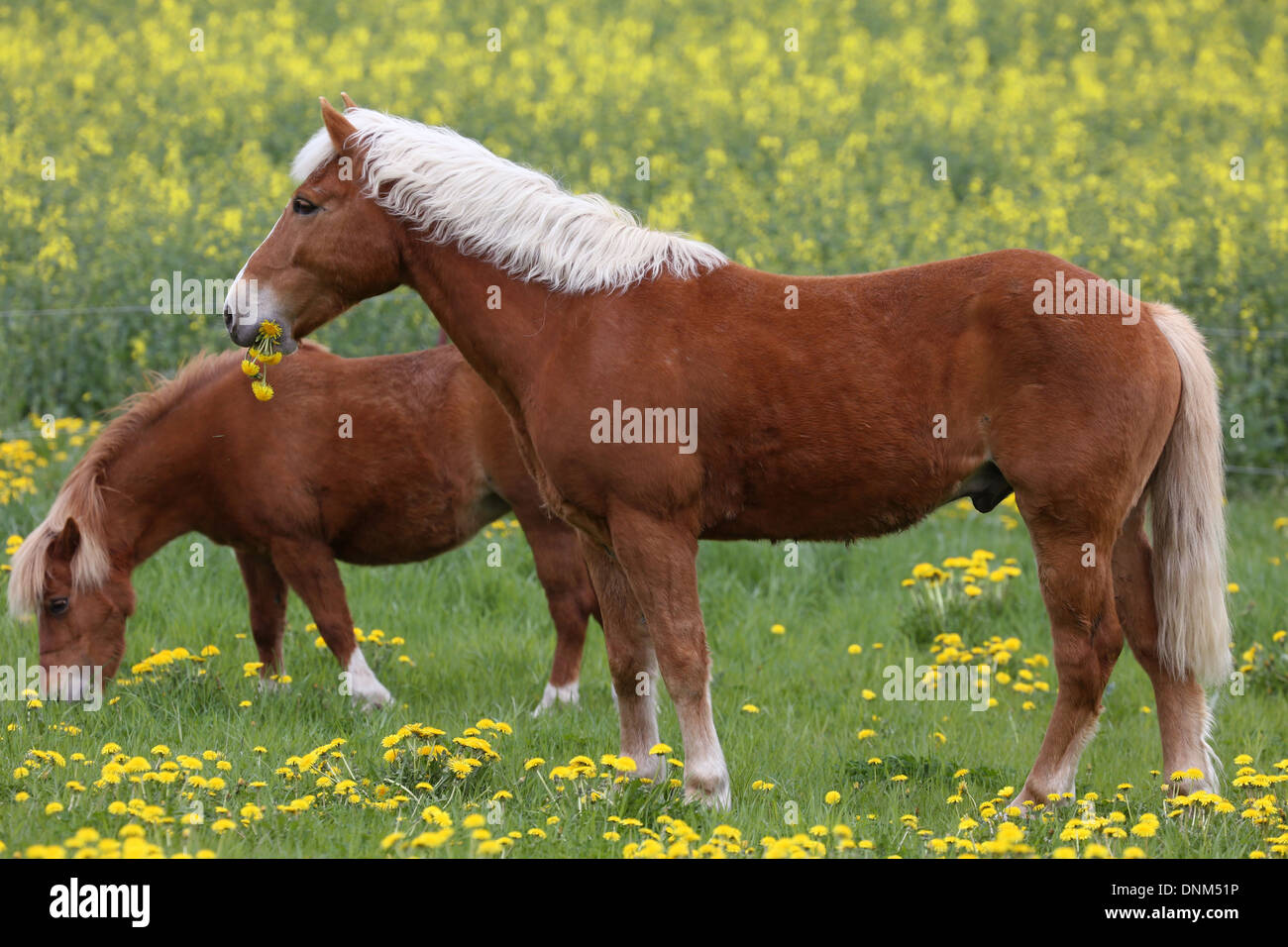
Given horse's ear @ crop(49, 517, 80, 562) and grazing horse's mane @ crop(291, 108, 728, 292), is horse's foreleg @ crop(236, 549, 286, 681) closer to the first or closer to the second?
horse's ear @ crop(49, 517, 80, 562)

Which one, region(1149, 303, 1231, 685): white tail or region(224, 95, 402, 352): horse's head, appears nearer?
region(224, 95, 402, 352): horse's head

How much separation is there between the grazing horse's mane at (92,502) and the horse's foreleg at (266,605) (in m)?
0.80

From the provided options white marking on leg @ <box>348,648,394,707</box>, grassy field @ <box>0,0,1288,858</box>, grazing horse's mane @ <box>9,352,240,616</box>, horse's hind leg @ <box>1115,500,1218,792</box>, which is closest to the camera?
grassy field @ <box>0,0,1288,858</box>

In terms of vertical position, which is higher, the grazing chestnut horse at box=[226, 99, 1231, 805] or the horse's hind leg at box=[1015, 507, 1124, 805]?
the grazing chestnut horse at box=[226, 99, 1231, 805]

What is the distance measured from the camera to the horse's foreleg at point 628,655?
5.44 metres

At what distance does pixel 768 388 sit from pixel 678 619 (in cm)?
93

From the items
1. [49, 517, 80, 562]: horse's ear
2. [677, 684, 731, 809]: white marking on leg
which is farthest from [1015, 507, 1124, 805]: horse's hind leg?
[49, 517, 80, 562]: horse's ear

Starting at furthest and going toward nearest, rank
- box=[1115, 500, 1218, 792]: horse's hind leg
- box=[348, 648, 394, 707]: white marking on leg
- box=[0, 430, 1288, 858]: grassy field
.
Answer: box=[348, 648, 394, 707]: white marking on leg → box=[1115, 500, 1218, 792]: horse's hind leg → box=[0, 430, 1288, 858]: grassy field

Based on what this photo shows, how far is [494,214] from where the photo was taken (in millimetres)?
5152

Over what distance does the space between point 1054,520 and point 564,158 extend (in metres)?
13.3

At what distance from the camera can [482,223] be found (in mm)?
5141

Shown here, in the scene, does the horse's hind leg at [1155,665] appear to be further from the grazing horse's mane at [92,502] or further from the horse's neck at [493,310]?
the grazing horse's mane at [92,502]

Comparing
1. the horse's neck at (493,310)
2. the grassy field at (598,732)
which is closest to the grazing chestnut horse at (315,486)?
the grassy field at (598,732)

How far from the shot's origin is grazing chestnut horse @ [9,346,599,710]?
6.96 meters
